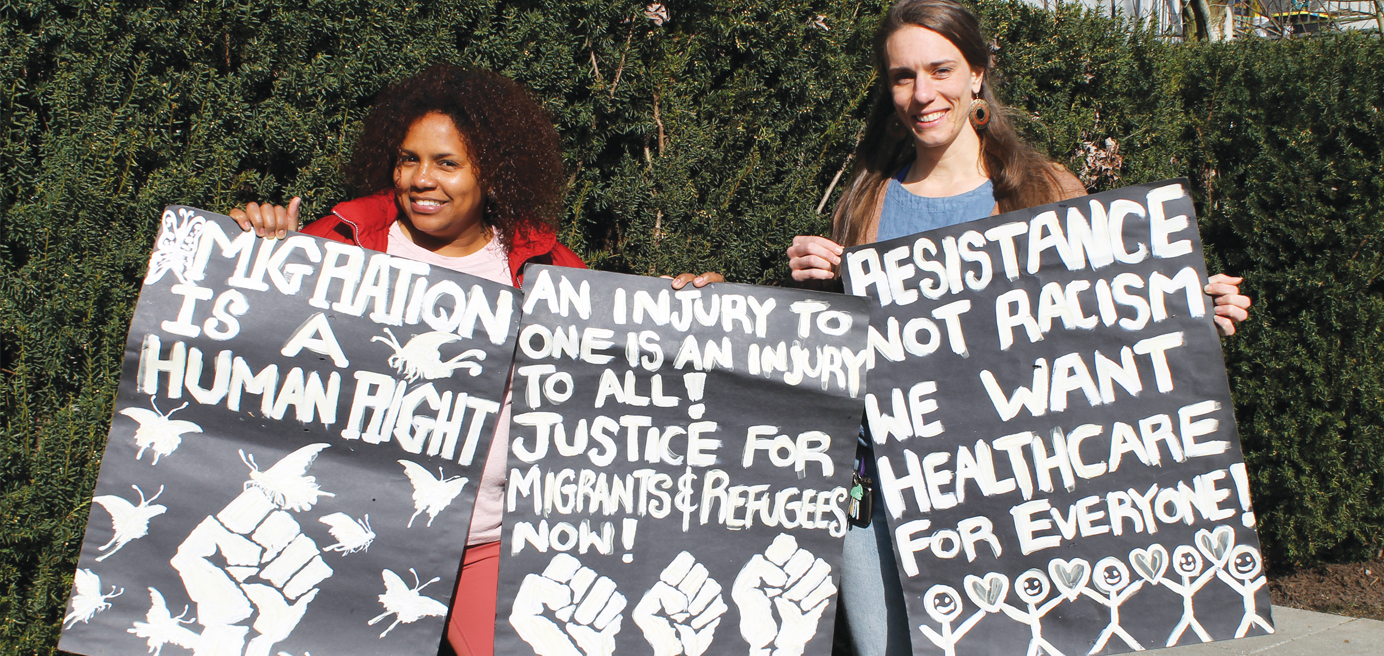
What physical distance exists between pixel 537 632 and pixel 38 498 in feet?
4.24

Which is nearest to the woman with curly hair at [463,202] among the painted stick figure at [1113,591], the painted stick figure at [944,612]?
the painted stick figure at [944,612]

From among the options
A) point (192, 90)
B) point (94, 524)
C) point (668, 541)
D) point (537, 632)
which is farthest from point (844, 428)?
point (192, 90)

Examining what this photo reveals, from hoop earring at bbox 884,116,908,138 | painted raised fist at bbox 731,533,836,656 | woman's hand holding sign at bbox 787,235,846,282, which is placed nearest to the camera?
painted raised fist at bbox 731,533,836,656

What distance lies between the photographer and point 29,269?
7.50 feet

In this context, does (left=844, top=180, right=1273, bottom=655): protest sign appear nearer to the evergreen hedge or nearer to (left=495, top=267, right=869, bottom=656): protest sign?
(left=495, top=267, right=869, bottom=656): protest sign

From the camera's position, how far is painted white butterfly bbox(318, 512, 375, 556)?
2.14 metres

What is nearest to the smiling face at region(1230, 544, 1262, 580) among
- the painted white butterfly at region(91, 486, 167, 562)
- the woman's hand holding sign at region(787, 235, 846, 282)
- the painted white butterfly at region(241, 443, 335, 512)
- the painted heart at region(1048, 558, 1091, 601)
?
the painted heart at region(1048, 558, 1091, 601)

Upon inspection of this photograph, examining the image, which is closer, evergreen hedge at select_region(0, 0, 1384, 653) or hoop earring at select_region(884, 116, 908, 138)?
evergreen hedge at select_region(0, 0, 1384, 653)

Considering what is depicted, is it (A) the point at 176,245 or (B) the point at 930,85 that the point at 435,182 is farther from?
(B) the point at 930,85

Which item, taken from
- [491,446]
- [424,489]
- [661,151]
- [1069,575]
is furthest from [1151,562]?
[661,151]

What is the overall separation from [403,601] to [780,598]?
34.8 inches

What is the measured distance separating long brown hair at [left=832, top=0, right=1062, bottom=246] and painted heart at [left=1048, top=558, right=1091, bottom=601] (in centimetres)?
86

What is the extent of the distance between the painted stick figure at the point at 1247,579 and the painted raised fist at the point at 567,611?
143 centimetres

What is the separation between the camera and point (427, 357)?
7.18ft
